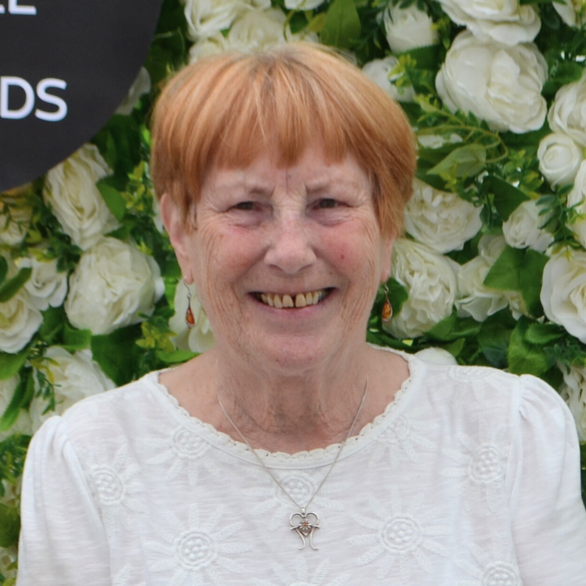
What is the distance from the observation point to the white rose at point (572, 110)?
1.59 metres

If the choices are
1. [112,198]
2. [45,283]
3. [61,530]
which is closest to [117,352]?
[45,283]

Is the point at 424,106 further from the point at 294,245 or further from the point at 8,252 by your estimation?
the point at 8,252

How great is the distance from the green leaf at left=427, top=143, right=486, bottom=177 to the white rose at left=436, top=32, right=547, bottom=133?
0.06 m

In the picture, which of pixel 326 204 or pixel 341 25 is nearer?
pixel 326 204

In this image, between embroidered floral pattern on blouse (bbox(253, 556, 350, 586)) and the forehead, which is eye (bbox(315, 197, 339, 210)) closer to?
the forehead

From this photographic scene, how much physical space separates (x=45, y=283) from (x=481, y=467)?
0.89 m

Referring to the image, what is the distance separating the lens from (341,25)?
1655 millimetres

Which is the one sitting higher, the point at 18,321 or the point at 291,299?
the point at 291,299

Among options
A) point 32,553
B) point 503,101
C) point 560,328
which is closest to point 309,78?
point 503,101

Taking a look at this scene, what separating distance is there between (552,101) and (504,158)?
0.44ft

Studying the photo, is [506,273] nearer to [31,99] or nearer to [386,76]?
[386,76]

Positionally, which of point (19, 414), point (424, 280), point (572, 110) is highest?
point (572, 110)

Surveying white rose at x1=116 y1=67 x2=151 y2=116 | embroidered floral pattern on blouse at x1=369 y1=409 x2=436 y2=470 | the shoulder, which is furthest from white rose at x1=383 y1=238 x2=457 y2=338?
white rose at x1=116 y1=67 x2=151 y2=116

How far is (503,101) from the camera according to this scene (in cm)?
160
